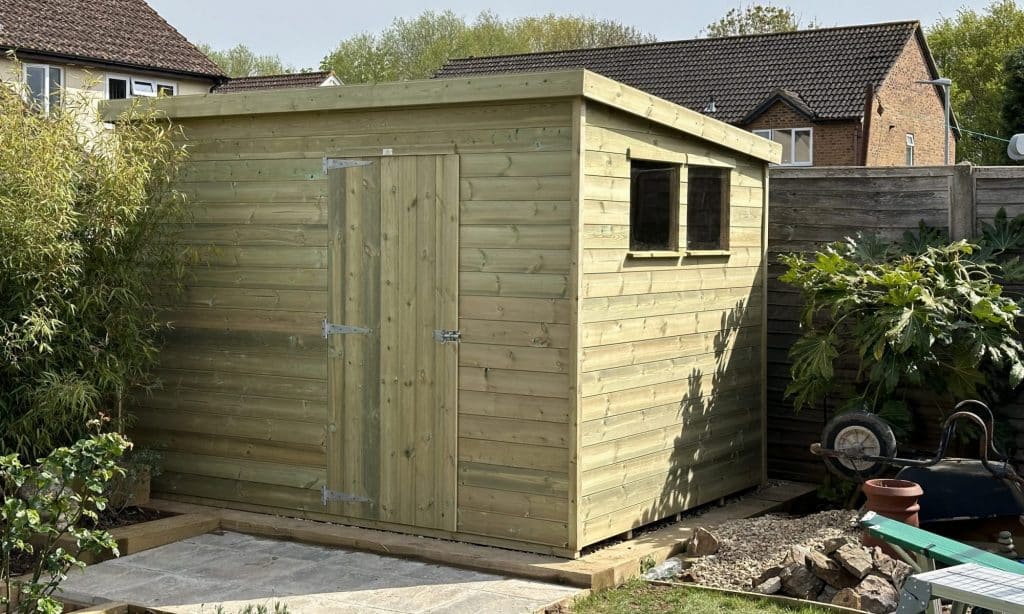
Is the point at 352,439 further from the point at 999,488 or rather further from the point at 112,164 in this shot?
the point at 999,488

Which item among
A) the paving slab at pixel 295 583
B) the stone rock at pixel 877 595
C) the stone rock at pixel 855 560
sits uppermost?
the stone rock at pixel 855 560

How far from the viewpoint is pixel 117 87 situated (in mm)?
25578

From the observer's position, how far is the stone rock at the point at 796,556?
590cm

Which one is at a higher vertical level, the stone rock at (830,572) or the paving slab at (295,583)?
the stone rock at (830,572)

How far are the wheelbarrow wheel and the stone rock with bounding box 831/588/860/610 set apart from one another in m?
1.51

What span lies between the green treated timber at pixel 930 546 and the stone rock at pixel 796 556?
2.32 ft

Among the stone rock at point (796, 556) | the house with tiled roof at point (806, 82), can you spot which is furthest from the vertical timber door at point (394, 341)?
the house with tiled roof at point (806, 82)

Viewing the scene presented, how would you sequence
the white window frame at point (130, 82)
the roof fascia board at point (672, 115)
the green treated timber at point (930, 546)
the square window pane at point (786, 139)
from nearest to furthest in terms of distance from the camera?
the green treated timber at point (930, 546), the roof fascia board at point (672, 115), the white window frame at point (130, 82), the square window pane at point (786, 139)

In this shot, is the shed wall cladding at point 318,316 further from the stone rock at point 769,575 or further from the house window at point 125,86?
A: the house window at point 125,86

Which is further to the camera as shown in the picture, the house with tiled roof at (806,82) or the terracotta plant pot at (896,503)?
the house with tiled roof at (806,82)

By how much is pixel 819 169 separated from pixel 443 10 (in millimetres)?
43048

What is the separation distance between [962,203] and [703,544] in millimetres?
2958

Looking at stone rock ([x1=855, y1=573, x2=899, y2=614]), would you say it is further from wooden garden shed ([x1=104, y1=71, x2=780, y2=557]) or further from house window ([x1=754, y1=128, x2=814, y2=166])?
house window ([x1=754, y1=128, x2=814, y2=166])

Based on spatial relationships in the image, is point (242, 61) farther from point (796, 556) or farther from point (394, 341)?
point (796, 556)
